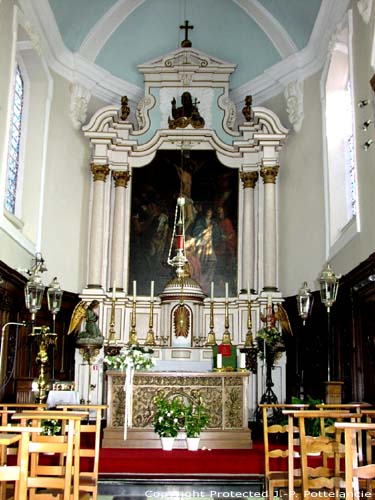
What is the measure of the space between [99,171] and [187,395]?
17.7 feet

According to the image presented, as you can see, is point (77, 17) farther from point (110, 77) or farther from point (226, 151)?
point (226, 151)

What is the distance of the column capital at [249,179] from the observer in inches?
511

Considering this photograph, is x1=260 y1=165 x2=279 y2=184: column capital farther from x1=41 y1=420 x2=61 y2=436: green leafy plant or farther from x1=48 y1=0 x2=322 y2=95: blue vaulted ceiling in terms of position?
x1=41 y1=420 x2=61 y2=436: green leafy plant

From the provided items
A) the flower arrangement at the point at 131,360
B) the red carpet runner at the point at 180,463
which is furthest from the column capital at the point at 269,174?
the red carpet runner at the point at 180,463

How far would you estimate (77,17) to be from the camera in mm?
13078

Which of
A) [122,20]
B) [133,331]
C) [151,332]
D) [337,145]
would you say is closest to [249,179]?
[337,145]

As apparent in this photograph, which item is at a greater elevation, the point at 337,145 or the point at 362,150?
the point at 337,145

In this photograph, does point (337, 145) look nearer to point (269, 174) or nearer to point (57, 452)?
point (269, 174)

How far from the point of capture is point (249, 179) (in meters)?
13.0

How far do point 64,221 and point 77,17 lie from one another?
4144 mm

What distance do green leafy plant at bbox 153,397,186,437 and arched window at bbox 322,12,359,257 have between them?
13.9 feet

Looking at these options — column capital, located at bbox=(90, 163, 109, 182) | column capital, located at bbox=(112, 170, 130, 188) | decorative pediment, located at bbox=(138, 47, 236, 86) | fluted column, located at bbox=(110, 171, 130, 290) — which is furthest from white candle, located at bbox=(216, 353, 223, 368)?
decorative pediment, located at bbox=(138, 47, 236, 86)

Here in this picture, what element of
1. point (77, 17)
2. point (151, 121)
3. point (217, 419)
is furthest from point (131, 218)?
point (217, 419)

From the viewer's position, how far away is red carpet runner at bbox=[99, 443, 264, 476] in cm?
730
